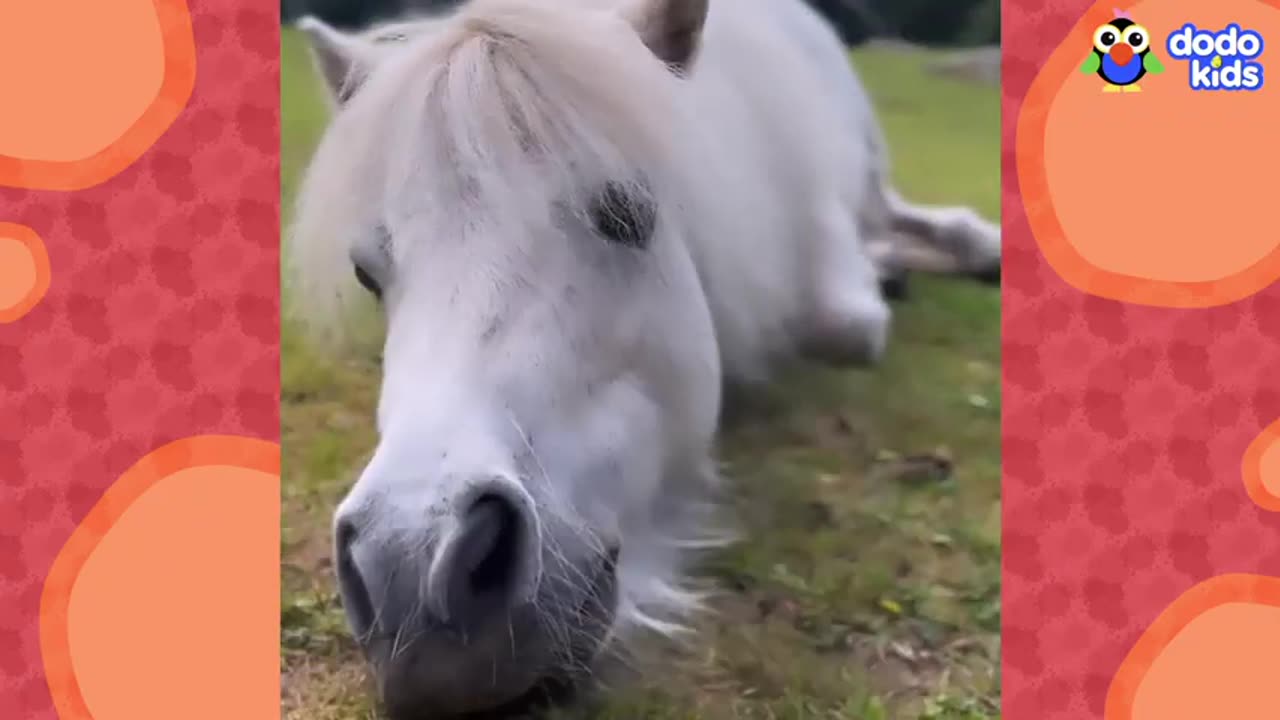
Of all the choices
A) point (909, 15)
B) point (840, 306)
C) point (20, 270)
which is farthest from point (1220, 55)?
point (20, 270)

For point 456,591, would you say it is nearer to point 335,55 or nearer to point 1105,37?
point 335,55

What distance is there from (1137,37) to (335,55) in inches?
28.2

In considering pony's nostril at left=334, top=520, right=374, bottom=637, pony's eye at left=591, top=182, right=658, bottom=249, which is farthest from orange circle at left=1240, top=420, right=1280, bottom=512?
pony's nostril at left=334, top=520, right=374, bottom=637

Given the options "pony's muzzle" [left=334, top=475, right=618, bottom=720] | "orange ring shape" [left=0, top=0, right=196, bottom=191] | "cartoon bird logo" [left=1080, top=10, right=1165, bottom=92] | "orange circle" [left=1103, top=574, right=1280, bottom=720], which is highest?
"cartoon bird logo" [left=1080, top=10, right=1165, bottom=92]

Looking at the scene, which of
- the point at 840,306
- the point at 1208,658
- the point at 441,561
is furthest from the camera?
the point at 840,306

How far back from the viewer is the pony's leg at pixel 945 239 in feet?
4.40

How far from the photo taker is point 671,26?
90 cm

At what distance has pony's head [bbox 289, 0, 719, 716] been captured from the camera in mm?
664

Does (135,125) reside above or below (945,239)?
above

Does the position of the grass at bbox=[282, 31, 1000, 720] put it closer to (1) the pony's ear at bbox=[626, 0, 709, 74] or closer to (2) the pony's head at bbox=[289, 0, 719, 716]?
(2) the pony's head at bbox=[289, 0, 719, 716]

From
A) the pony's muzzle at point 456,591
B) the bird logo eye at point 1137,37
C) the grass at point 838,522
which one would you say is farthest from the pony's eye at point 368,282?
the bird logo eye at point 1137,37

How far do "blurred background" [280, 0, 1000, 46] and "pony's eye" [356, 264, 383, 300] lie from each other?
25 centimetres

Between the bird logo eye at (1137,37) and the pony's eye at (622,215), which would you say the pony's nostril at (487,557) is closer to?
the pony's eye at (622,215)

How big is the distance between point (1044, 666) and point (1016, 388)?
0.77 feet
